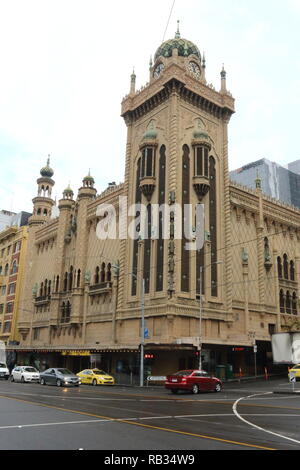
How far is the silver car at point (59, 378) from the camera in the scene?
31964mm

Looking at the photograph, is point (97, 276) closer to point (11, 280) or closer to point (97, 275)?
point (97, 275)

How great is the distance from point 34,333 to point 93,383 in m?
27.5

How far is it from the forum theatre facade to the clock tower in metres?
0.12

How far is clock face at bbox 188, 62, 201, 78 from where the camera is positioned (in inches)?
1992

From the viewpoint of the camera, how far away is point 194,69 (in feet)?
168

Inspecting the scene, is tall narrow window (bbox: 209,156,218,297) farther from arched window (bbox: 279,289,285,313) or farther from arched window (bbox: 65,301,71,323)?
arched window (bbox: 65,301,71,323)

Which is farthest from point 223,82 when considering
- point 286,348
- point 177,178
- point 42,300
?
point 42,300

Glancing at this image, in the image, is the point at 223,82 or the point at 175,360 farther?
the point at 223,82

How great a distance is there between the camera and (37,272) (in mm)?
65688

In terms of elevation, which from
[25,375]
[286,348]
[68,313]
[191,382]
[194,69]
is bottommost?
[25,375]

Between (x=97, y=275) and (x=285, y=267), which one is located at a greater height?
(x=285, y=267)

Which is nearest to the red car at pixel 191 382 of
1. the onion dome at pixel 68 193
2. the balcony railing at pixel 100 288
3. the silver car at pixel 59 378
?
the silver car at pixel 59 378

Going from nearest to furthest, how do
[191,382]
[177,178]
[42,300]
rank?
[191,382]
[177,178]
[42,300]

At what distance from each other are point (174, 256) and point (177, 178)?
829 centimetres
